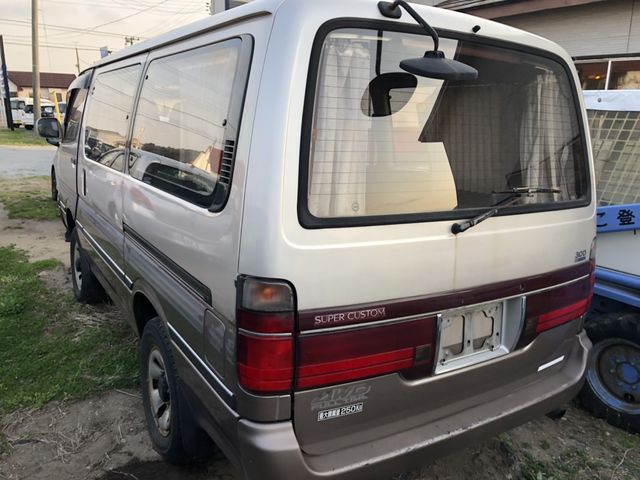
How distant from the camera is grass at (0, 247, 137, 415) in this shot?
327 cm

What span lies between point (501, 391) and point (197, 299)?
137 centimetres

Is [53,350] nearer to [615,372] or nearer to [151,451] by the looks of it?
[151,451]

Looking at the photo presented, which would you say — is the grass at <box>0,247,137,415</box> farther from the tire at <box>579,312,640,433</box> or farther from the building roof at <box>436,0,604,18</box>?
the building roof at <box>436,0,604,18</box>

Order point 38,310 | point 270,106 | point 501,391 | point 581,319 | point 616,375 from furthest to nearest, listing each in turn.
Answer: point 38,310 → point 616,375 → point 581,319 → point 501,391 → point 270,106

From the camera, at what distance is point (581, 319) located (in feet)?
8.14

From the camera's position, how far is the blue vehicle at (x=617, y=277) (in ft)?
9.77

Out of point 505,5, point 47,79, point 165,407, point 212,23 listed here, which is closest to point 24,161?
point 505,5

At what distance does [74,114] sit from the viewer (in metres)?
4.71

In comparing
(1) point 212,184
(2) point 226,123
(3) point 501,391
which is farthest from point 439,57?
(3) point 501,391

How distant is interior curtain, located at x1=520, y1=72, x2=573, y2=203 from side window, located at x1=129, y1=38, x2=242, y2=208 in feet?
4.28

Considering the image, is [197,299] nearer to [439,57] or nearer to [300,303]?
[300,303]

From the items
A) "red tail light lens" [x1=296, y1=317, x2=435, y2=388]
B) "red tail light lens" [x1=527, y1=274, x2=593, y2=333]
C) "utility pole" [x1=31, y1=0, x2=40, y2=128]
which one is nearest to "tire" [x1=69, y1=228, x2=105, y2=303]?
"red tail light lens" [x1=296, y1=317, x2=435, y2=388]

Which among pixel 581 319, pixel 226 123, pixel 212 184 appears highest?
pixel 226 123

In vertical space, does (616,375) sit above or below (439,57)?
below
